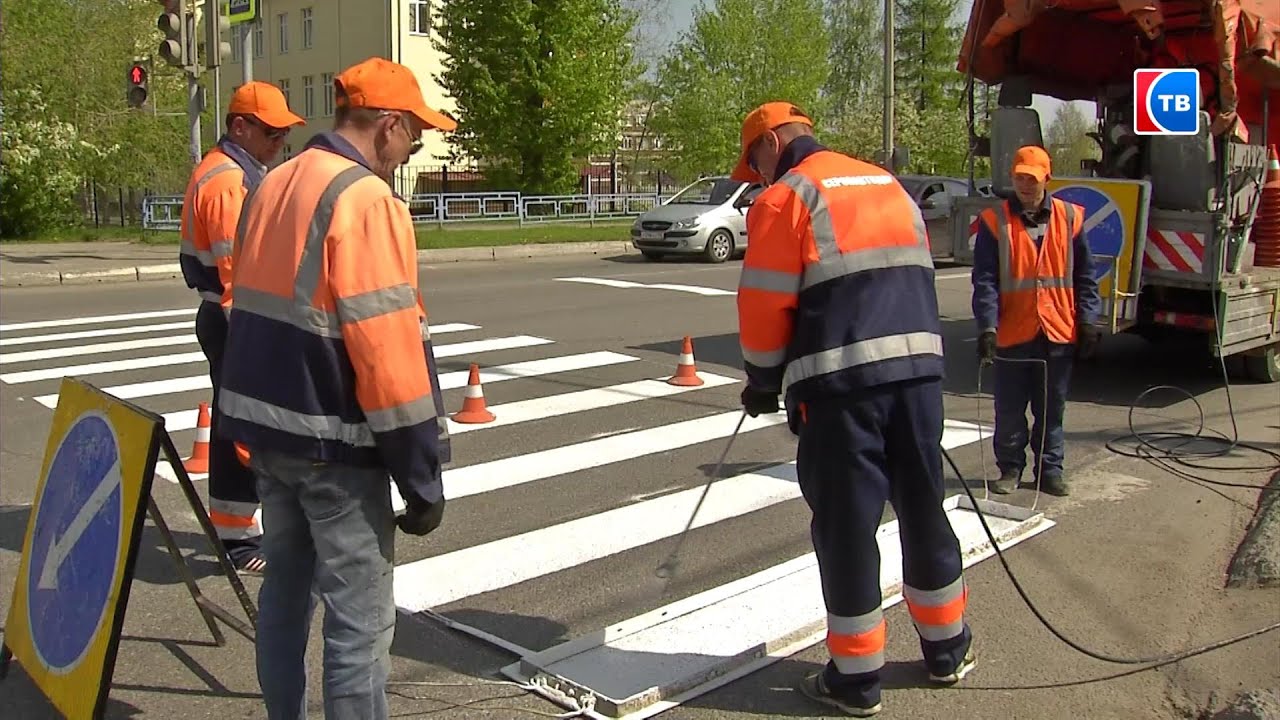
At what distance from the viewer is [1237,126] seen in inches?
355

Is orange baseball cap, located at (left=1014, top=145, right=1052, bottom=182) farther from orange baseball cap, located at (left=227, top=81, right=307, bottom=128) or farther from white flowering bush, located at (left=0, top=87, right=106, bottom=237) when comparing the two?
white flowering bush, located at (left=0, top=87, right=106, bottom=237)

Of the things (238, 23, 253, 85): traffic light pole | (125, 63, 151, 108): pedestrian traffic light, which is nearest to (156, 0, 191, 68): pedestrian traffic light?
(125, 63, 151, 108): pedestrian traffic light

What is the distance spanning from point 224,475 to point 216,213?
1132 mm

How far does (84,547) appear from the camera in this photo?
3693mm

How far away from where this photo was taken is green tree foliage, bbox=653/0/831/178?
38.3 m

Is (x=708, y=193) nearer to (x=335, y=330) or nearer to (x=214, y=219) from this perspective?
(x=214, y=219)

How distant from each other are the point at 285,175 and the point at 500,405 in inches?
231

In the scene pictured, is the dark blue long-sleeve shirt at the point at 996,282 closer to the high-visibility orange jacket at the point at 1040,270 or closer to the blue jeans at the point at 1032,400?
the high-visibility orange jacket at the point at 1040,270

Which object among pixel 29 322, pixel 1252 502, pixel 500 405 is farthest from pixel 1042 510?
pixel 29 322

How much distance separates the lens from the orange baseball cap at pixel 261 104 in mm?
5137

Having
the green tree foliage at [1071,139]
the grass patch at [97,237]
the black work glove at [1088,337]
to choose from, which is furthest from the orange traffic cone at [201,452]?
the grass patch at [97,237]

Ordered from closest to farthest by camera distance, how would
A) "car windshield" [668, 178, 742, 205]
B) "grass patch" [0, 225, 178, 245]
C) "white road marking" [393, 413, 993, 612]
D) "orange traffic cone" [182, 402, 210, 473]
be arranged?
"white road marking" [393, 413, 993, 612] → "orange traffic cone" [182, 402, 210, 473] → "car windshield" [668, 178, 742, 205] → "grass patch" [0, 225, 178, 245]

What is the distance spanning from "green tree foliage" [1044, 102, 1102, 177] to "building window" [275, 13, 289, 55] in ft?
150

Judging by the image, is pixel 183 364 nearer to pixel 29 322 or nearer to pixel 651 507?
pixel 29 322
